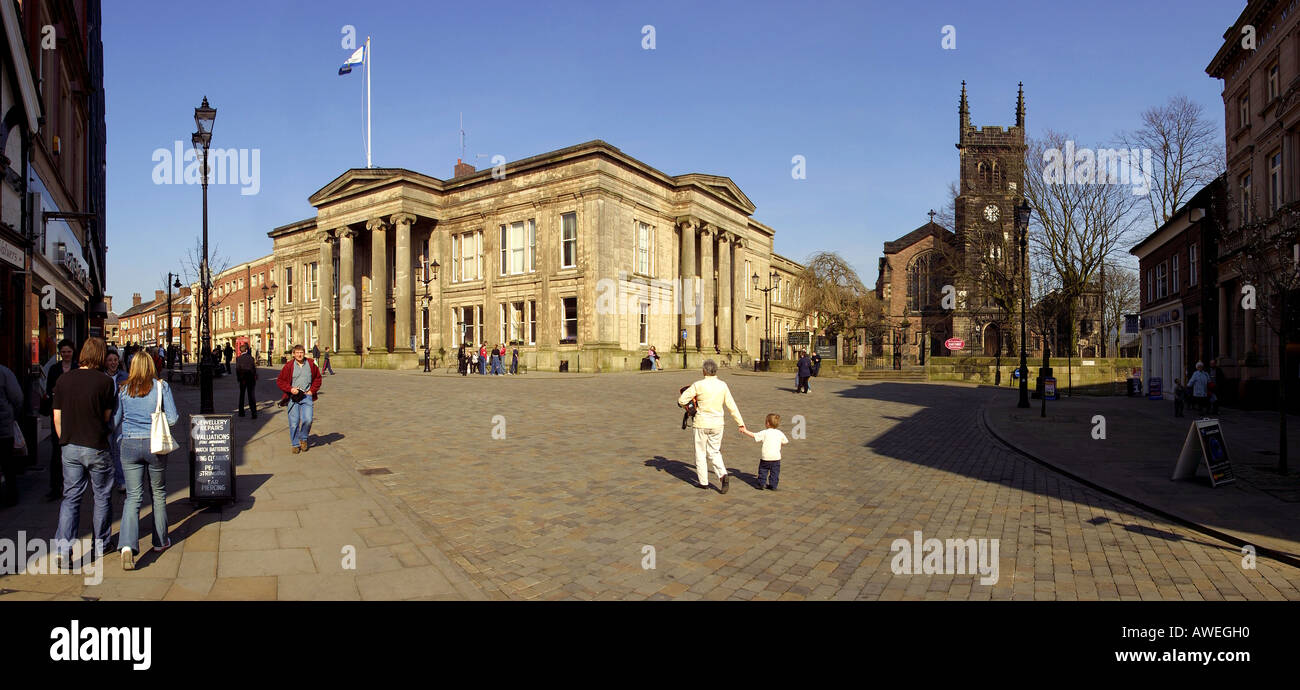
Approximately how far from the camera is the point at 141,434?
5.89m

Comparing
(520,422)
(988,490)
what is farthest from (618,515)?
(520,422)

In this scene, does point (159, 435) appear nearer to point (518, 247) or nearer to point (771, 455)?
point (771, 455)

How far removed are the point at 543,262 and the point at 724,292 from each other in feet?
51.0

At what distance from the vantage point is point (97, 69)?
30.1 metres

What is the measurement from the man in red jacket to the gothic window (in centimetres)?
6837

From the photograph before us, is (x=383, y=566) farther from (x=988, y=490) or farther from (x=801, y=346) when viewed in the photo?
(x=801, y=346)

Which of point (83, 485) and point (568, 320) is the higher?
point (568, 320)

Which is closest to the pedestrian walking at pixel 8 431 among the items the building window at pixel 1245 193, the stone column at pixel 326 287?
the building window at pixel 1245 193

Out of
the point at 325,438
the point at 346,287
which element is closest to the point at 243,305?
the point at 346,287

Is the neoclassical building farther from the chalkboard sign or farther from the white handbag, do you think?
the white handbag

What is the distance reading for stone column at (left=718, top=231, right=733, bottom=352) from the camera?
5166 cm

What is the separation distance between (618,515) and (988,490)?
5264 mm

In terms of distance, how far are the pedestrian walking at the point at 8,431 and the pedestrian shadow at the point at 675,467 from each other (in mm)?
7592

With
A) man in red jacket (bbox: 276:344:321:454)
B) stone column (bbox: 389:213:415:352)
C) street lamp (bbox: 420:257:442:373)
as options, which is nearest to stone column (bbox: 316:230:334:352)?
street lamp (bbox: 420:257:442:373)
